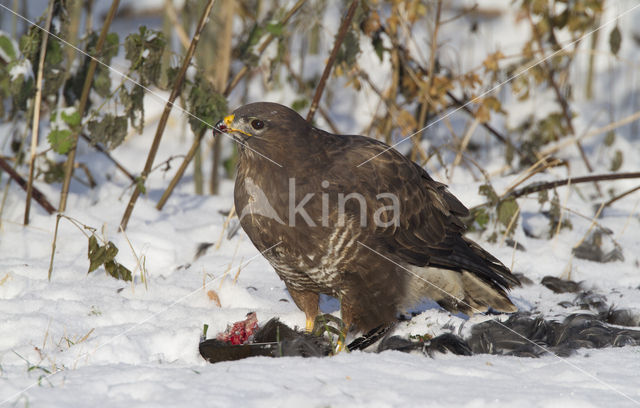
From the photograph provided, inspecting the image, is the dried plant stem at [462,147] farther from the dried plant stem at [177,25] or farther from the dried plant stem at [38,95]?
the dried plant stem at [38,95]

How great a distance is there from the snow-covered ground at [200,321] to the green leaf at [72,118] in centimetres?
70

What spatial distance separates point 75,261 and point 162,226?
0.63 m

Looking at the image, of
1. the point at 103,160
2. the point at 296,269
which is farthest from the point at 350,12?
the point at 103,160

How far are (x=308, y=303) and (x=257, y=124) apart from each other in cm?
86

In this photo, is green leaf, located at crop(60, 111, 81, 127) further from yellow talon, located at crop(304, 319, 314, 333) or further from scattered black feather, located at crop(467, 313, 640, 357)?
scattered black feather, located at crop(467, 313, 640, 357)

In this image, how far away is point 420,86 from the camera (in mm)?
5035

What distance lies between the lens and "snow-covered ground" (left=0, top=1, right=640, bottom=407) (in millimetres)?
2158

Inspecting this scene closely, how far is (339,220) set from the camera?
2971 mm

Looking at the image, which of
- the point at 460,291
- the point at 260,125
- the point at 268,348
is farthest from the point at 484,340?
the point at 260,125

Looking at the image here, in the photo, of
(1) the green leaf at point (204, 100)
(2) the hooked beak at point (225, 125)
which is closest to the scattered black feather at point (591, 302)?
(2) the hooked beak at point (225, 125)

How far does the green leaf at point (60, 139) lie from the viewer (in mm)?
3963

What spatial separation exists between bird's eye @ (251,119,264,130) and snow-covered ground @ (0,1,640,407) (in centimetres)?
89

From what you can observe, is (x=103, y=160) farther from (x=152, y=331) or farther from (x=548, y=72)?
(x=548, y=72)

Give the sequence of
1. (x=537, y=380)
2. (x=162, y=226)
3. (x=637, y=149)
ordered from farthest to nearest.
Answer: (x=637, y=149) < (x=162, y=226) < (x=537, y=380)
